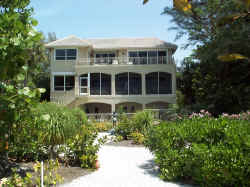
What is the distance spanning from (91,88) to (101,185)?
22764mm

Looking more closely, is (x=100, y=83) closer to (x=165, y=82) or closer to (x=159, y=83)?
(x=159, y=83)

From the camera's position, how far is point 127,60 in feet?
91.2

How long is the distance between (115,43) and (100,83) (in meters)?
5.72

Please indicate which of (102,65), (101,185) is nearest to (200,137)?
(101,185)

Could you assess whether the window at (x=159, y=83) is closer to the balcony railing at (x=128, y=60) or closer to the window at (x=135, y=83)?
the window at (x=135, y=83)

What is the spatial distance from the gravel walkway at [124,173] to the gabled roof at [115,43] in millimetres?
20315

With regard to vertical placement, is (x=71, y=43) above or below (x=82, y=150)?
above

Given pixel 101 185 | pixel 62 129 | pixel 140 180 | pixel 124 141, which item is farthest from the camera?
pixel 124 141

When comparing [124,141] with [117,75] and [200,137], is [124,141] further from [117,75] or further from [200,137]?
[117,75]

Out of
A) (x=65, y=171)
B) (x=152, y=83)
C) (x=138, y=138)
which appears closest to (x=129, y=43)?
(x=152, y=83)

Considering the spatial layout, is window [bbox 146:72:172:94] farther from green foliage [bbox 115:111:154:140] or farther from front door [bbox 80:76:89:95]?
green foliage [bbox 115:111:154:140]

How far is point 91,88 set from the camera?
28062 mm

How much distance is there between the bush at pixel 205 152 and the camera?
16.0 ft

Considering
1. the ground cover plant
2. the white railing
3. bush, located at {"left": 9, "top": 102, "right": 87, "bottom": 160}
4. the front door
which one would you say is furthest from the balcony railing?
bush, located at {"left": 9, "top": 102, "right": 87, "bottom": 160}
